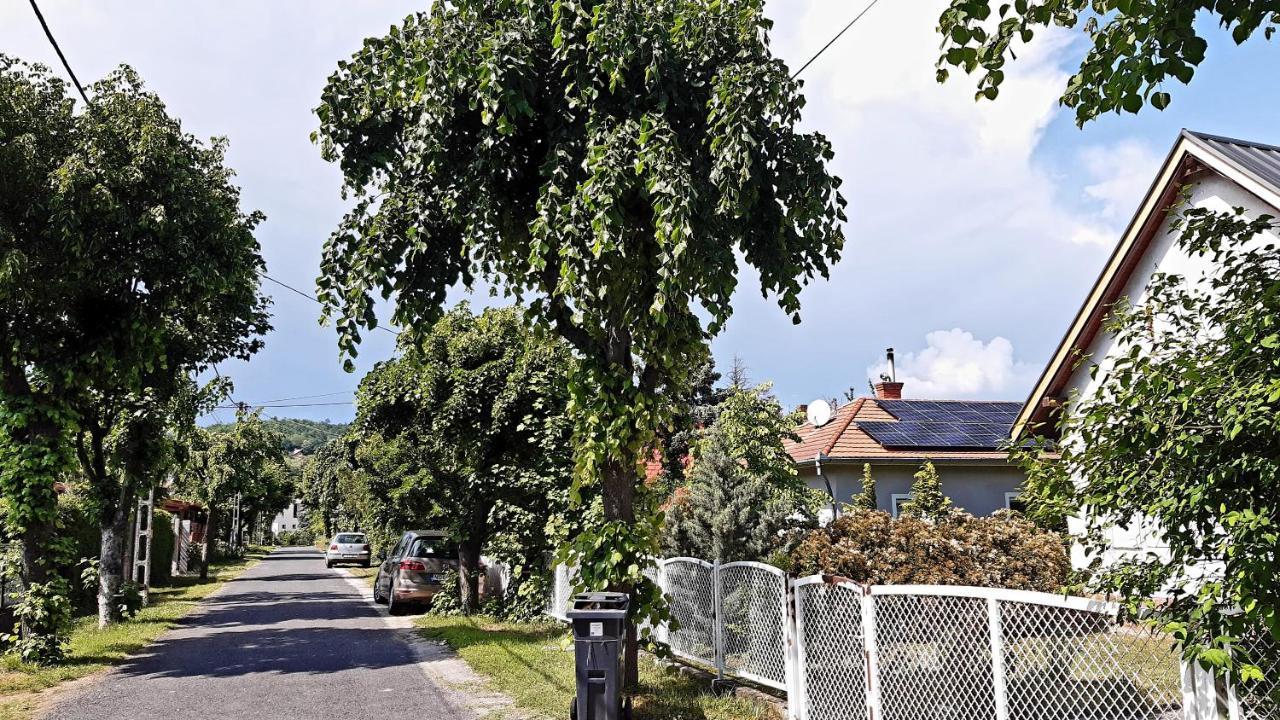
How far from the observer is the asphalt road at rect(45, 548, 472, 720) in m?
8.52

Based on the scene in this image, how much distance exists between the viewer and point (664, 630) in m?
10.8

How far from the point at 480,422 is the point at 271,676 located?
18.9 ft

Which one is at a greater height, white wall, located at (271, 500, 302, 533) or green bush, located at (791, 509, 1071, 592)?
green bush, located at (791, 509, 1071, 592)

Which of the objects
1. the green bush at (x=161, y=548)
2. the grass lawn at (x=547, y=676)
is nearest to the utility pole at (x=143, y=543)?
the green bush at (x=161, y=548)

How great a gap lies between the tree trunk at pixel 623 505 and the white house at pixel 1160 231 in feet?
16.1

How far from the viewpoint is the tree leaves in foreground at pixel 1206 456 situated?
11.1 feet

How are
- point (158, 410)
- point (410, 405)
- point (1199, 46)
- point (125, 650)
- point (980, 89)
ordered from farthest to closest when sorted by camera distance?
point (410, 405) → point (158, 410) → point (125, 650) → point (980, 89) → point (1199, 46)

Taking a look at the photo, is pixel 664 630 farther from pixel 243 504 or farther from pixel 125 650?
pixel 243 504

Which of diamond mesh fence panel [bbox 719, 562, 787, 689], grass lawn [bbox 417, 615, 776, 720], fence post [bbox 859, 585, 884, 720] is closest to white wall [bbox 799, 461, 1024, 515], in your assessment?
grass lawn [bbox 417, 615, 776, 720]

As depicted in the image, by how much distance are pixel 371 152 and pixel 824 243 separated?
4573mm

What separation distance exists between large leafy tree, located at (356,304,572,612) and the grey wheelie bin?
22.7 feet

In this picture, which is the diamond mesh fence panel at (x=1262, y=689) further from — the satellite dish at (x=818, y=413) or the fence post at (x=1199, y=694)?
the satellite dish at (x=818, y=413)

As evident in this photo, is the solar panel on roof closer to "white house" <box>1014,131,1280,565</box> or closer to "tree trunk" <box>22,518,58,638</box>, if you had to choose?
"white house" <box>1014,131,1280,565</box>

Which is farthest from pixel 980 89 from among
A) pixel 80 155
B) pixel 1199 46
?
pixel 80 155
